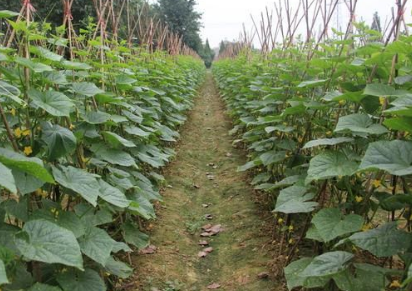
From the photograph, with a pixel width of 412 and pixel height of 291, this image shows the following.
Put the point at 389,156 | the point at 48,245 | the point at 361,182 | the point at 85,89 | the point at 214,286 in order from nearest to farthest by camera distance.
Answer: the point at 48,245 < the point at 389,156 < the point at 361,182 < the point at 85,89 < the point at 214,286

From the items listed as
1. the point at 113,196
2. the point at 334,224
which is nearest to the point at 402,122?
the point at 334,224

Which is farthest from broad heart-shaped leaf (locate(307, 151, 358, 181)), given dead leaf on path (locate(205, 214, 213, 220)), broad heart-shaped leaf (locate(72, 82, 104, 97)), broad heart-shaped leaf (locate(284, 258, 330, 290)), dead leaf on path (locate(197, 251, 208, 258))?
dead leaf on path (locate(205, 214, 213, 220))

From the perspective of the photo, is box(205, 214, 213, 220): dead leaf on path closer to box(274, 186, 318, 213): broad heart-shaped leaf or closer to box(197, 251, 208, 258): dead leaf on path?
box(197, 251, 208, 258): dead leaf on path

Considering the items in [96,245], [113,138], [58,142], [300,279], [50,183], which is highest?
[58,142]

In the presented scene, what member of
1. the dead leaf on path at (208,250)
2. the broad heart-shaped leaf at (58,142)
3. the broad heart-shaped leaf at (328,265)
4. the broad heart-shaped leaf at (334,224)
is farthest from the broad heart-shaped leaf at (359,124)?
the dead leaf on path at (208,250)

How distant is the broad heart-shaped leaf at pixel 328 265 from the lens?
172cm

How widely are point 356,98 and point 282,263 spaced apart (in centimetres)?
127

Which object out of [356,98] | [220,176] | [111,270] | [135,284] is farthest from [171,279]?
[220,176]

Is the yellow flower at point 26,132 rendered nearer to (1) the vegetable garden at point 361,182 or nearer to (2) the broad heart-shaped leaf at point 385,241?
(1) the vegetable garden at point 361,182

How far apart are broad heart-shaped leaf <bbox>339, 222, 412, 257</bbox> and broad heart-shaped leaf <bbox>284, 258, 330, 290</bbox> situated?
0.32m

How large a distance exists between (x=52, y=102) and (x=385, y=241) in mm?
1581

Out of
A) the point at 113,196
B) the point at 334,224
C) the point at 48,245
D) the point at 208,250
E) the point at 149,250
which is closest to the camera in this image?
the point at 48,245

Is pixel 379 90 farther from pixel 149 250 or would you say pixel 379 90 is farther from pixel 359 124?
pixel 149 250

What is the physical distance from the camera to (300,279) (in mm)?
2045
